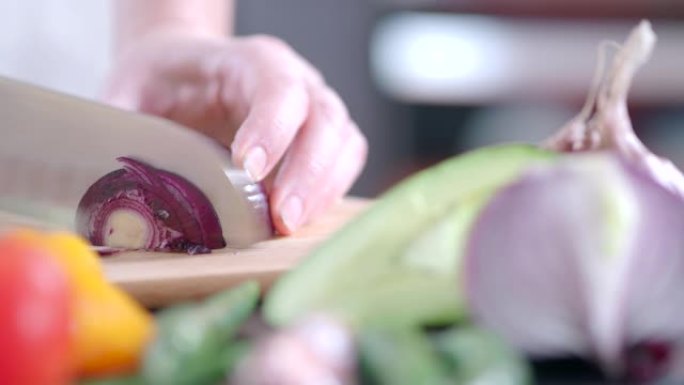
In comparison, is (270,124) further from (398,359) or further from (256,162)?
(398,359)

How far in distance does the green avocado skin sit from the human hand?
1.23 feet

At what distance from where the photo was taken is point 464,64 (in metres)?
2.73

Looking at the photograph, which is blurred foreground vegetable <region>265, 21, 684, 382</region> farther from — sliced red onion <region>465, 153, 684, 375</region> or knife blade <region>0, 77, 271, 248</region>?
knife blade <region>0, 77, 271, 248</region>

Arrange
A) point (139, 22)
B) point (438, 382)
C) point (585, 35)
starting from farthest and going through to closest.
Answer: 1. point (585, 35)
2. point (139, 22)
3. point (438, 382)

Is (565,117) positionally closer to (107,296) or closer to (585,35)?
(585,35)

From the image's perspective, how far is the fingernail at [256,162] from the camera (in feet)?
2.75

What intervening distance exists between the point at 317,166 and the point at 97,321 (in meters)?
0.57

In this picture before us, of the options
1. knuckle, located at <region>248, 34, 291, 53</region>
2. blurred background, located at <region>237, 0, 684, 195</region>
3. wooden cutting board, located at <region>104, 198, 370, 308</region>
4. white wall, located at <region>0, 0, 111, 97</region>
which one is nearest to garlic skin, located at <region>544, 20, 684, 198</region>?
wooden cutting board, located at <region>104, 198, 370, 308</region>

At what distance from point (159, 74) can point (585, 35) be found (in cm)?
177

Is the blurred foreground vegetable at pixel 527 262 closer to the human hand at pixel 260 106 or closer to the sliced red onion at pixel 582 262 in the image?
the sliced red onion at pixel 582 262

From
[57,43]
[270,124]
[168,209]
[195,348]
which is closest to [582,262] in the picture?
[195,348]

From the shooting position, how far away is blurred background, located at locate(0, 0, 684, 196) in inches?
107

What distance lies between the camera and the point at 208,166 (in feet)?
2.54

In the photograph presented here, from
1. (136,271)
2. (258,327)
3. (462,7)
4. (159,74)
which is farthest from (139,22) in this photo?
(462,7)
